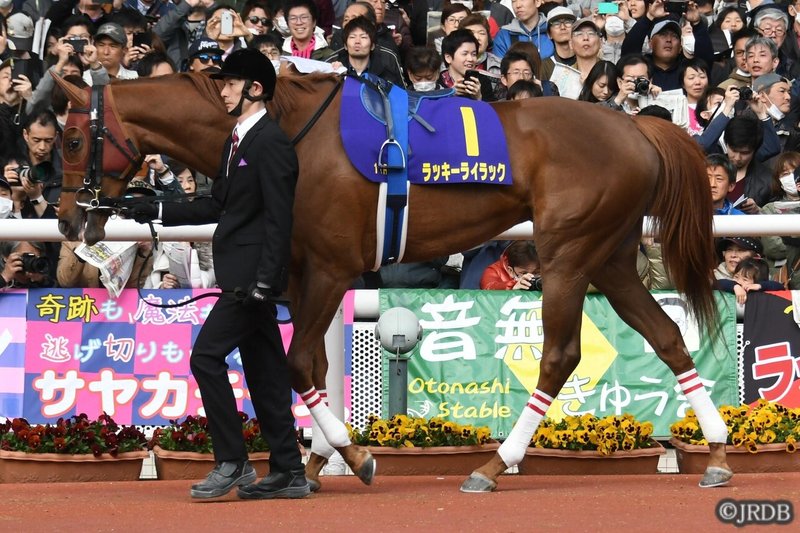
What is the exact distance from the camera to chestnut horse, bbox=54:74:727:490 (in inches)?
280

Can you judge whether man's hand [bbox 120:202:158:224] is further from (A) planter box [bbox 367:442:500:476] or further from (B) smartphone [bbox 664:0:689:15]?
(B) smartphone [bbox 664:0:689:15]

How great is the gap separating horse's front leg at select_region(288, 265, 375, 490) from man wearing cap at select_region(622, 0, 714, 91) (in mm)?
6230

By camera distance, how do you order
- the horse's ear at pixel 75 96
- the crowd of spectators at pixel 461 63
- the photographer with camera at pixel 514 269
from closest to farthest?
the horse's ear at pixel 75 96, the photographer with camera at pixel 514 269, the crowd of spectators at pixel 461 63

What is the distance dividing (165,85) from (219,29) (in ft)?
17.8

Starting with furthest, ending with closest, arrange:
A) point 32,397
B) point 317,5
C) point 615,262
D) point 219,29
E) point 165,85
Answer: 1. point 317,5
2. point 219,29
3. point 32,397
4. point 615,262
5. point 165,85

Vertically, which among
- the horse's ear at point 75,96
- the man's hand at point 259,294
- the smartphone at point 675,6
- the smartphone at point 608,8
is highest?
the smartphone at point 675,6

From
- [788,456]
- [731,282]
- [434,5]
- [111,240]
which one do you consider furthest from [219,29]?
[788,456]

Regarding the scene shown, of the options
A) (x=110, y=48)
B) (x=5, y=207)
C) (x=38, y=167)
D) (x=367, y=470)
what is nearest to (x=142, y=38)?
(x=110, y=48)

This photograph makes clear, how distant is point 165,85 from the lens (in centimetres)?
724

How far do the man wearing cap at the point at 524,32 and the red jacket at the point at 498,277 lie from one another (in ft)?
14.1

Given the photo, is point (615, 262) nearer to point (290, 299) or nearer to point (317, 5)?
point (290, 299)

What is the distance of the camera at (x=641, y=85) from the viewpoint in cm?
1142

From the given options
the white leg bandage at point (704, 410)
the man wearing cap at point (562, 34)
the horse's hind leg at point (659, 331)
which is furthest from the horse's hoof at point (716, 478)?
the man wearing cap at point (562, 34)

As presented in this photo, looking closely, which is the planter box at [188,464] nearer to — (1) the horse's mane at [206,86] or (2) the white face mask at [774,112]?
(1) the horse's mane at [206,86]
